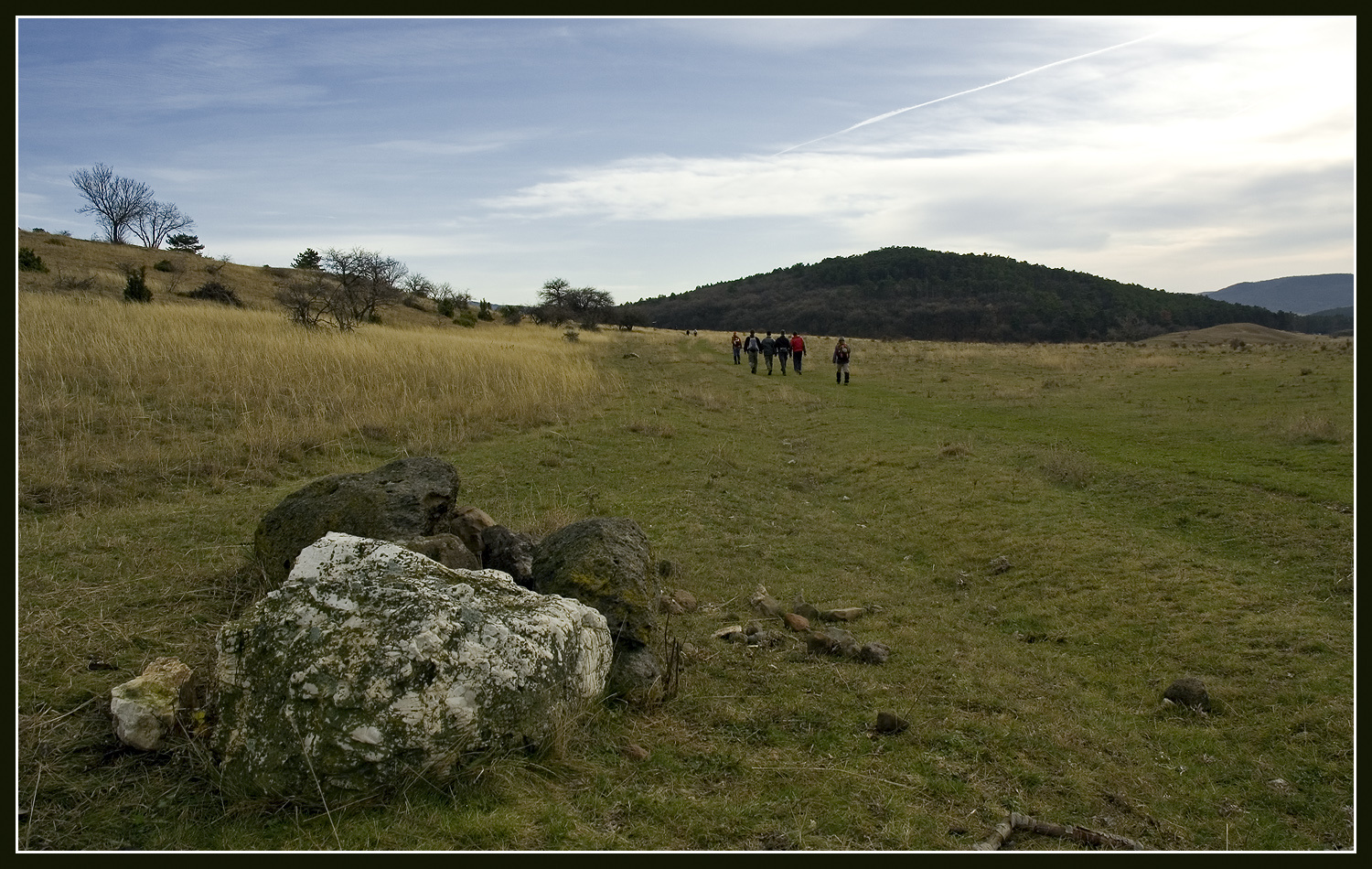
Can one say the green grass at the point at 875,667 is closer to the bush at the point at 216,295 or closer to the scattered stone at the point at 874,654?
the scattered stone at the point at 874,654

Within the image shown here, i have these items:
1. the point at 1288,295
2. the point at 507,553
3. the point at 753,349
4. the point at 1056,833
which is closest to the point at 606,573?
the point at 507,553

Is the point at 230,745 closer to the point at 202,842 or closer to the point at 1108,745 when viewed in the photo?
the point at 202,842

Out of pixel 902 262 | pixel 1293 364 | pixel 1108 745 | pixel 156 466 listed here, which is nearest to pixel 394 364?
pixel 156 466

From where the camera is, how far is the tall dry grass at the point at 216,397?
9.60 meters

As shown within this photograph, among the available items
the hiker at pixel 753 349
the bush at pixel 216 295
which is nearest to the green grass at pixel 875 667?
the hiker at pixel 753 349

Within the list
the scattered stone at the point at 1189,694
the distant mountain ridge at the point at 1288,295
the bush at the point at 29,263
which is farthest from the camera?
the distant mountain ridge at the point at 1288,295

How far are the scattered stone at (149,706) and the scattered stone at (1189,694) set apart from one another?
228 inches

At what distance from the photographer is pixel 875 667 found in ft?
18.7

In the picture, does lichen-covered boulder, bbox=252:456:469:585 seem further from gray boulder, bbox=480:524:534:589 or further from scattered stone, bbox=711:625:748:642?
scattered stone, bbox=711:625:748:642

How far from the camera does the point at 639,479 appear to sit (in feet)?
38.5

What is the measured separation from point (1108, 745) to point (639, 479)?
7708mm

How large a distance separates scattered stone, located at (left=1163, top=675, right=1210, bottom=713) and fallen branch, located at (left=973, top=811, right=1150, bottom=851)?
1949 millimetres

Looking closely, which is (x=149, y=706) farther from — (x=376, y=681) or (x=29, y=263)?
(x=29, y=263)

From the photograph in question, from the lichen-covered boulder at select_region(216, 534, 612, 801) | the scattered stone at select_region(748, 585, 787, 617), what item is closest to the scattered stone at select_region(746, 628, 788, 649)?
the scattered stone at select_region(748, 585, 787, 617)
